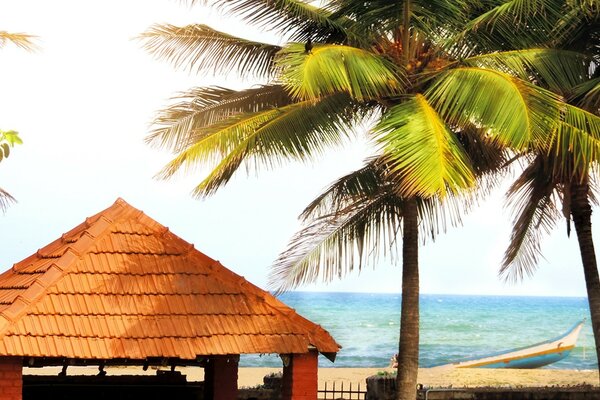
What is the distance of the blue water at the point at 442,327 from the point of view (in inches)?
2677

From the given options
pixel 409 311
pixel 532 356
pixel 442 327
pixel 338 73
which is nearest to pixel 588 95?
pixel 409 311

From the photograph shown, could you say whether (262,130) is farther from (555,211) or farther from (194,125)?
(555,211)

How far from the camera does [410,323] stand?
678 inches

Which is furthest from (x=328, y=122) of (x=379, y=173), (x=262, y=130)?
(x=379, y=173)

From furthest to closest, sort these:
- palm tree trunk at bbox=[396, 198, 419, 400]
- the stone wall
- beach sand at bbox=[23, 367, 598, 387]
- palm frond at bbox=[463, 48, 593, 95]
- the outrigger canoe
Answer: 1. the outrigger canoe
2. beach sand at bbox=[23, 367, 598, 387]
3. the stone wall
4. palm tree trunk at bbox=[396, 198, 419, 400]
5. palm frond at bbox=[463, 48, 593, 95]

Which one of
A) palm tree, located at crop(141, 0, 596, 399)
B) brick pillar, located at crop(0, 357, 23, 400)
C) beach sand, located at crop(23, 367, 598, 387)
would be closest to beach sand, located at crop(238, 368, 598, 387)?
beach sand, located at crop(23, 367, 598, 387)

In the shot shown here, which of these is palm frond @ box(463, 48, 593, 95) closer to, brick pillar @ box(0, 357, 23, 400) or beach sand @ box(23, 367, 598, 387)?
brick pillar @ box(0, 357, 23, 400)

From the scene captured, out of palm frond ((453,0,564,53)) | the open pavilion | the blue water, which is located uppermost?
the blue water

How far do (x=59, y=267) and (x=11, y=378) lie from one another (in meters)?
1.57

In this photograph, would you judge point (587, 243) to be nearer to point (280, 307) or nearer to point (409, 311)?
point (409, 311)

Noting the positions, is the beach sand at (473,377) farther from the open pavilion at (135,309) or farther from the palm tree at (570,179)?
the open pavilion at (135,309)

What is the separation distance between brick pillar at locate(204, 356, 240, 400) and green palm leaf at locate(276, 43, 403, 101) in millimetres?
4137

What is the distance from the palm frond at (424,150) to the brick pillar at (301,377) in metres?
2.55

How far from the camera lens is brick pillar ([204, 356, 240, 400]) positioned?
16406 millimetres
